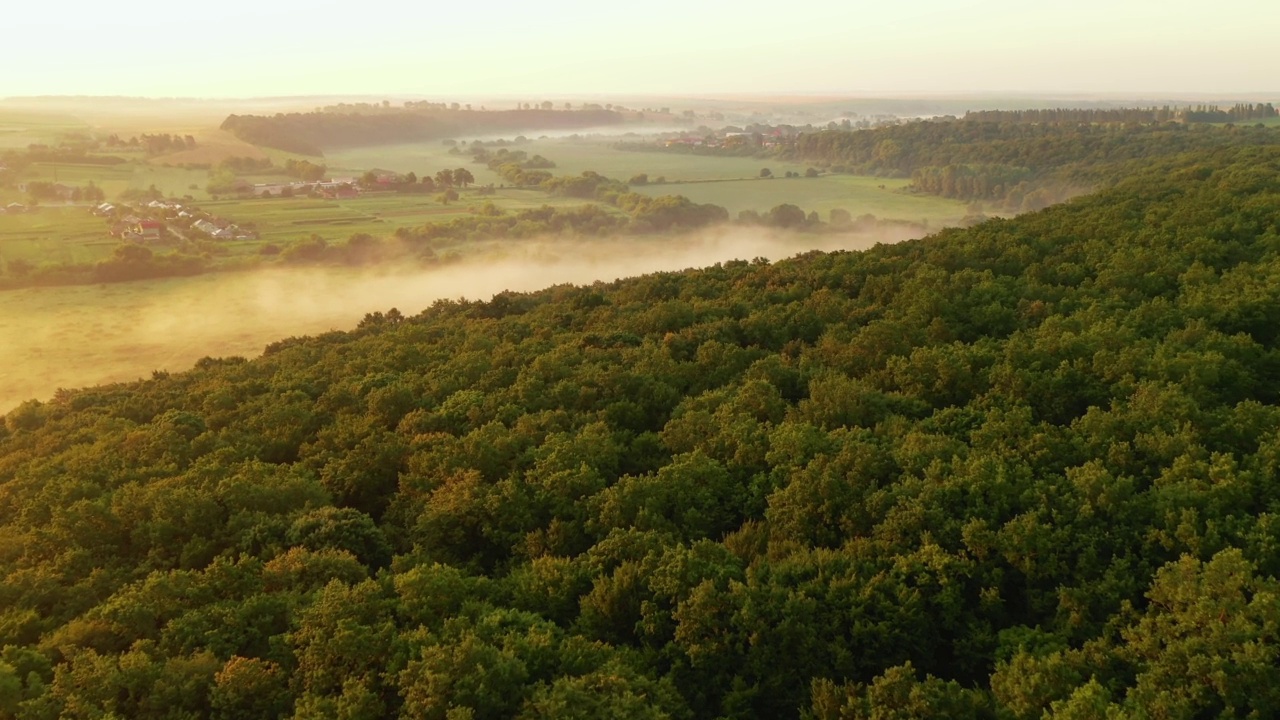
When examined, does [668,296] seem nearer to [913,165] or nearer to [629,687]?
[629,687]

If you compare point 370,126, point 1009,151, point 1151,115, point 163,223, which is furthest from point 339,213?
point 1151,115

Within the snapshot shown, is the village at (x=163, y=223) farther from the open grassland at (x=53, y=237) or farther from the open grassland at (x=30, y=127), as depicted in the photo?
the open grassland at (x=30, y=127)

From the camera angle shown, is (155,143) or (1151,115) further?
(1151,115)

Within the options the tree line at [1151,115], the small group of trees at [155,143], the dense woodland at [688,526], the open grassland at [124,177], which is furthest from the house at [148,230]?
the tree line at [1151,115]

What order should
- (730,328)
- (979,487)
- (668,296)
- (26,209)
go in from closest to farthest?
1. (979,487)
2. (730,328)
3. (668,296)
4. (26,209)

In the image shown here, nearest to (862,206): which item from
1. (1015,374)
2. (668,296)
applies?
(668,296)

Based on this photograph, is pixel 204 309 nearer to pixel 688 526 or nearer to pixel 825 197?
pixel 688 526
